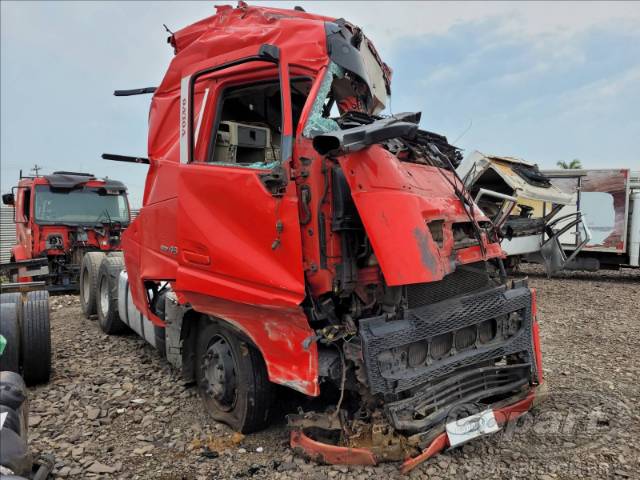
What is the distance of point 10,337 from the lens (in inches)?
172

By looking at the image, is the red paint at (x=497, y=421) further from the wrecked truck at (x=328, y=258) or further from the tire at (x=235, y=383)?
the tire at (x=235, y=383)

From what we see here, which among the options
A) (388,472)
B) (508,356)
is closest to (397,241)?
Result: (388,472)

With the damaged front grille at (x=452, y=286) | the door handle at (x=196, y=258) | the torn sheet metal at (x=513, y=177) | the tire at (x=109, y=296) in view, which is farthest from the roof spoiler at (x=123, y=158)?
the torn sheet metal at (x=513, y=177)

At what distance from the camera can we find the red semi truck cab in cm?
1007

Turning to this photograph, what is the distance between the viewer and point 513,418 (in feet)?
10.5

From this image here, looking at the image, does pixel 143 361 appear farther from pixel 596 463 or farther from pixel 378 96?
pixel 596 463

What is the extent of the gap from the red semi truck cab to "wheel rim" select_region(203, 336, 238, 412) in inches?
315

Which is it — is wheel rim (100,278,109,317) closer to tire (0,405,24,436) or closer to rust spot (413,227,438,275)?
tire (0,405,24,436)

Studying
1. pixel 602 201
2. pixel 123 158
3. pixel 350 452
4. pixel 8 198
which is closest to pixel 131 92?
pixel 123 158

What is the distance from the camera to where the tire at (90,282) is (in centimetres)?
705

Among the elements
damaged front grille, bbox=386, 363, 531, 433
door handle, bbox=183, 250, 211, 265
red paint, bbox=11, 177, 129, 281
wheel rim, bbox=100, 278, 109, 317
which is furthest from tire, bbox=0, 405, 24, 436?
red paint, bbox=11, 177, 129, 281

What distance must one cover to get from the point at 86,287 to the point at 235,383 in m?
5.03

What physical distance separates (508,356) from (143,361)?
3.88 m

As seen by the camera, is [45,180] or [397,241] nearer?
[397,241]
